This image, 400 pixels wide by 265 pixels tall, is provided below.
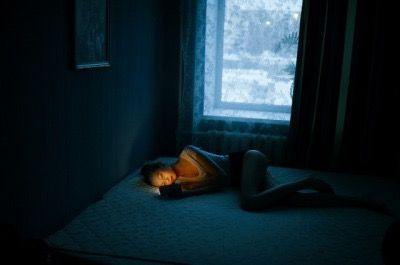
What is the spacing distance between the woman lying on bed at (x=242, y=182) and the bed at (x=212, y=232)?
0.06 m

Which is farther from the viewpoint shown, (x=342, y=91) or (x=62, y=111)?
(x=342, y=91)

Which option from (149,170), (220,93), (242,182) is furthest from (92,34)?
(220,93)

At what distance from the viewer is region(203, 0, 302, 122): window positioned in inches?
155

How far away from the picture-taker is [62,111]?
2406 millimetres

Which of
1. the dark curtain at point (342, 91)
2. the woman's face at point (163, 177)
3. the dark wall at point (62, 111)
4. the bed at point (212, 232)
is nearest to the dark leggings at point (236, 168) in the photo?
the bed at point (212, 232)

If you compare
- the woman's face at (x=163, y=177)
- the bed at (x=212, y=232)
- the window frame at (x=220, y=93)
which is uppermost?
the window frame at (x=220, y=93)

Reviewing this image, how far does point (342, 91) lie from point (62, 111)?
241 centimetres

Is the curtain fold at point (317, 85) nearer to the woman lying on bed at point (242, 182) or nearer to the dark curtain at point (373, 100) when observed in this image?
the dark curtain at point (373, 100)

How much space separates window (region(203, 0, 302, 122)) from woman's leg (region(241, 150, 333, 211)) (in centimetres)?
111

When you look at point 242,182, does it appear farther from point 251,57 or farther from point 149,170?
point 251,57

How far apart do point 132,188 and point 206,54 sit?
1.61 metres

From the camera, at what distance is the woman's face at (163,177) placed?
302 centimetres

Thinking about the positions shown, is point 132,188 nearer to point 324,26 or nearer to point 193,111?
point 193,111

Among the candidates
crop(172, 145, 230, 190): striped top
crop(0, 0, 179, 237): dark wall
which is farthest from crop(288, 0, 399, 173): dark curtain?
crop(0, 0, 179, 237): dark wall
